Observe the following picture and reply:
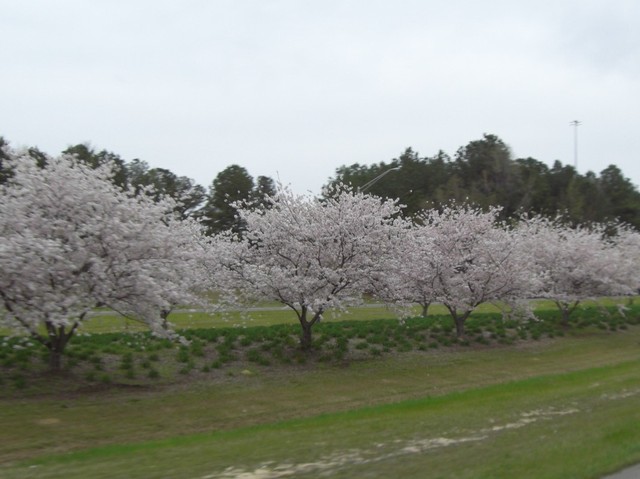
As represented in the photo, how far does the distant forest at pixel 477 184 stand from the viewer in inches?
3027

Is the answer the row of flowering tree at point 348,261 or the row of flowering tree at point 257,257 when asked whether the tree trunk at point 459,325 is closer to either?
the row of flowering tree at point 257,257

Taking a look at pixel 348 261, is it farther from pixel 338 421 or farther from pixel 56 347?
pixel 56 347

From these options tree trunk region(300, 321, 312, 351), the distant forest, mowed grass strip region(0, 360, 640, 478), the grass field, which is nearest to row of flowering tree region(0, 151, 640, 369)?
tree trunk region(300, 321, 312, 351)

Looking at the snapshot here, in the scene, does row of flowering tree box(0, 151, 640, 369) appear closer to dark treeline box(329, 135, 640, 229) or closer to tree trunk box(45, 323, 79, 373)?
tree trunk box(45, 323, 79, 373)

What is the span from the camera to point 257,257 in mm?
20516

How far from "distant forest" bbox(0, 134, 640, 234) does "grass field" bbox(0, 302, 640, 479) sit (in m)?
51.6

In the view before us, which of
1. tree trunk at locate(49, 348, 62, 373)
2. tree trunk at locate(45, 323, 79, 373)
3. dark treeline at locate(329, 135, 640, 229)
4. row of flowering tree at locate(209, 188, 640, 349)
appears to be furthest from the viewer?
dark treeline at locate(329, 135, 640, 229)

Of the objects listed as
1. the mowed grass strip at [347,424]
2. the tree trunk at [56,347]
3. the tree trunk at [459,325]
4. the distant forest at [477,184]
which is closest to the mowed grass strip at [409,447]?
the mowed grass strip at [347,424]

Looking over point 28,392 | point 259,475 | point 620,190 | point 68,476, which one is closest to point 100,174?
point 28,392

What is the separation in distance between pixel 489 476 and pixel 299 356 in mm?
13501

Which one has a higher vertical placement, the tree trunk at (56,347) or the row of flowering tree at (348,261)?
the row of flowering tree at (348,261)

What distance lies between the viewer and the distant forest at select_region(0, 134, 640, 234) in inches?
3027

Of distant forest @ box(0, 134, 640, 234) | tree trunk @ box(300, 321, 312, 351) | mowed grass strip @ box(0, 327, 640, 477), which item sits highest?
distant forest @ box(0, 134, 640, 234)

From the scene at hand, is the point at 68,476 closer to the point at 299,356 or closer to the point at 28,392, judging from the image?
the point at 28,392
